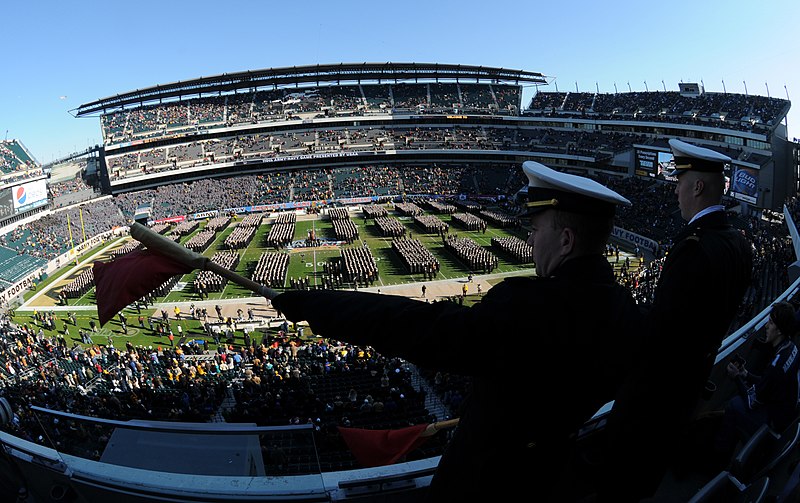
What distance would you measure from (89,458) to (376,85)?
73653 millimetres

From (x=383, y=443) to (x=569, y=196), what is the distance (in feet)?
5.60

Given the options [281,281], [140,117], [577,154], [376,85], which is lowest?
[281,281]

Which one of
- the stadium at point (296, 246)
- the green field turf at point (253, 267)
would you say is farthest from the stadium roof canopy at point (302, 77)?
the green field turf at point (253, 267)

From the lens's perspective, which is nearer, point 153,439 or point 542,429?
point 542,429

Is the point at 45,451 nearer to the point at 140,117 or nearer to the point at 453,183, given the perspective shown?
the point at 453,183

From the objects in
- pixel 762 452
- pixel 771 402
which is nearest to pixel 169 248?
pixel 762 452

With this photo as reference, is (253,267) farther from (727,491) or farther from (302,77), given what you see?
(302,77)

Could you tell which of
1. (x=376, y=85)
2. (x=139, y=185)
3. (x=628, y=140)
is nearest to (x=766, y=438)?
(x=628, y=140)

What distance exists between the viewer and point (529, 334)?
1.37 metres

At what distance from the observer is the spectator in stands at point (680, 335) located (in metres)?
2.03

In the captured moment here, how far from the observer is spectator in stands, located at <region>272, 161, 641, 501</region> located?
1.36 metres

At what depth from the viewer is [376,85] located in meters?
71.4

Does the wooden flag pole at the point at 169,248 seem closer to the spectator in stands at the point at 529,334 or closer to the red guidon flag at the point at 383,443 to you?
the spectator in stands at the point at 529,334

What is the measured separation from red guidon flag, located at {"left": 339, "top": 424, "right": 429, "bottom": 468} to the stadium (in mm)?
220
